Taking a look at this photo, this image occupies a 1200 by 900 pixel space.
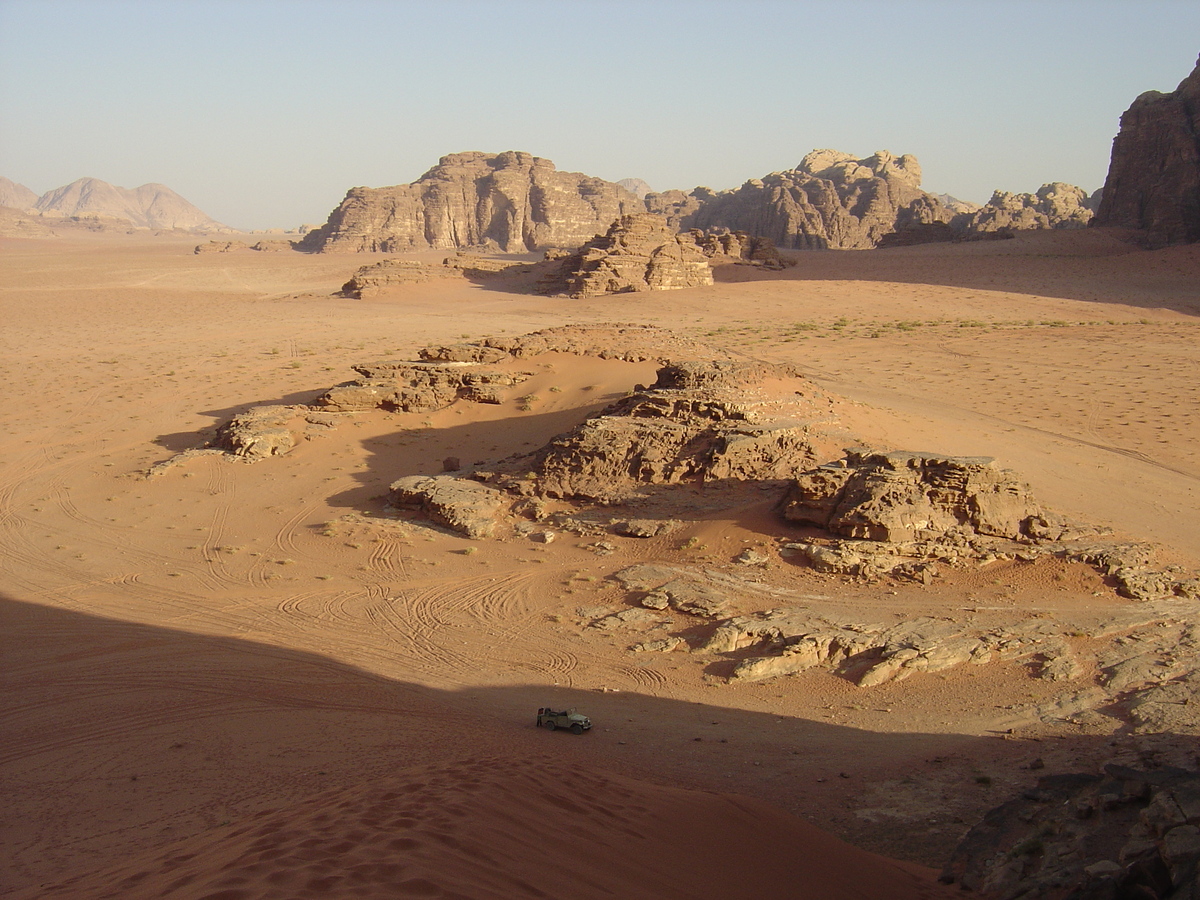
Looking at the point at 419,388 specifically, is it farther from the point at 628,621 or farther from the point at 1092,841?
the point at 1092,841

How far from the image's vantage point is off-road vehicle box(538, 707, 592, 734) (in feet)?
23.6

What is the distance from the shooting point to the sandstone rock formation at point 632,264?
4294 cm

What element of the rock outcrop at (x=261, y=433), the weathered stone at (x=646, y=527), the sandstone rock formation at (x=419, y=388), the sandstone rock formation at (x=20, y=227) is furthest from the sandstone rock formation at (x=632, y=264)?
the sandstone rock formation at (x=20, y=227)

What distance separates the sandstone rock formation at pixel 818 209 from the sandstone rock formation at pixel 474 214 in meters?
10.1

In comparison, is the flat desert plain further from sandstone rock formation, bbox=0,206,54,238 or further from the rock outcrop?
sandstone rock formation, bbox=0,206,54,238

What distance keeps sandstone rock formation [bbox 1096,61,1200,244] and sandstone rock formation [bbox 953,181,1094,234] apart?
15.9m

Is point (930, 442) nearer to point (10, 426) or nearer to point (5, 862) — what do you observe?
point (5, 862)

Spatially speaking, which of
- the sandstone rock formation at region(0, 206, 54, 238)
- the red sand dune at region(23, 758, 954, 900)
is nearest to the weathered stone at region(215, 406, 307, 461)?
the red sand dune at region(23, 758, 954, 900)

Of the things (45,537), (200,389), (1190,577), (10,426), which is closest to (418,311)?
(200,389)

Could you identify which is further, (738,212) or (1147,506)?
(738,212)

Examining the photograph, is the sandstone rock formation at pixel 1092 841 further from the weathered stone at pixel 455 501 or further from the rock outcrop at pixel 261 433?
the rock outcrop at pixel 261 433

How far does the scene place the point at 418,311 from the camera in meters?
39.5

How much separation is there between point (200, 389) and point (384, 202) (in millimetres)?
64825

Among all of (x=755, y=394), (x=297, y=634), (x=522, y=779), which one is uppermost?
(x=755, y=394)
